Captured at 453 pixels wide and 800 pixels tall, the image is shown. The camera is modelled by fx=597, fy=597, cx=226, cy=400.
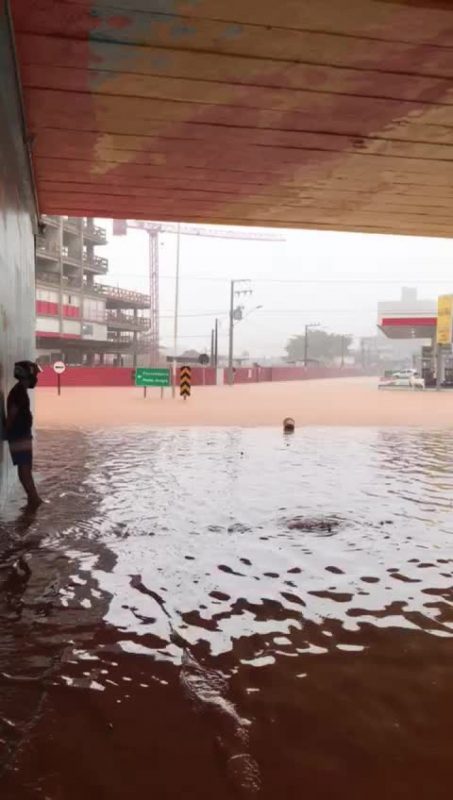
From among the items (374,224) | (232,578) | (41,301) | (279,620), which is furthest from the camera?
(41,301)

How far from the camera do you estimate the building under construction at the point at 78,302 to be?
1841 inches

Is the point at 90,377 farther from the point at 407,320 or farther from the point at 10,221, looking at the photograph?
the point at 10,221

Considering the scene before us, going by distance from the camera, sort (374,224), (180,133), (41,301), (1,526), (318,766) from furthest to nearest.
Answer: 1. (41,301)
2. (374,224)
3. (180,133)
4. (1,526)
5. (318,766)

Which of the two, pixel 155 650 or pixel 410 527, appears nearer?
pixel 155 650

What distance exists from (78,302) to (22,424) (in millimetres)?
47918

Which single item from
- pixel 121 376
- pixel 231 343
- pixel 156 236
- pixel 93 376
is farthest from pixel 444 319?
pixel 156 236

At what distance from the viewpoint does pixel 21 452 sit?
5961mm

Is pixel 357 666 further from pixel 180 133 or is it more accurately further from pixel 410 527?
pixel 180 133

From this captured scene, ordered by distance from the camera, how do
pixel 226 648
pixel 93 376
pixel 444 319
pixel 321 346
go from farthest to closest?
pixel 321 346
pixel 93 376
pixel 444 319
pixel 226 648

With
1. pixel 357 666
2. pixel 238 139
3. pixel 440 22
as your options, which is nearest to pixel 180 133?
pixel 238 139

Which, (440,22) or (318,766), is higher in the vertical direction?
(440,22)

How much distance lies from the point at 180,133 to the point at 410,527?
4.27 meters

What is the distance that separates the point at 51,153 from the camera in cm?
626

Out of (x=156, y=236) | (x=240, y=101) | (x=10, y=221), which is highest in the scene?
(x=156, y=236)
